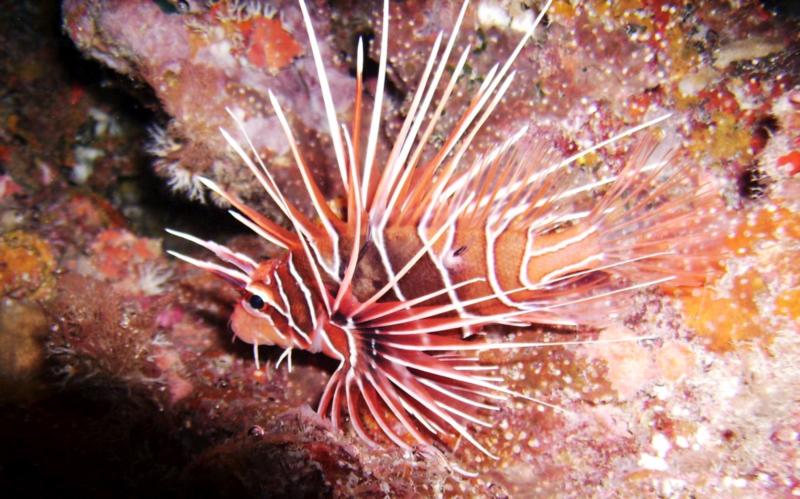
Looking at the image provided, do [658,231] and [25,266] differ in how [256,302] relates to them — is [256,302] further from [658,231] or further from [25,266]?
[25,266]

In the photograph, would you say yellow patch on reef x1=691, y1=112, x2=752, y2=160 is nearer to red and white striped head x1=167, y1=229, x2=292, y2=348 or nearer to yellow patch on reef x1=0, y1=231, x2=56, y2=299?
red and white striped head x1=167, y1=229, x2=292, y2=348

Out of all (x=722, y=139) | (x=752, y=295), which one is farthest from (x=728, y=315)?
(x=722, y=139)

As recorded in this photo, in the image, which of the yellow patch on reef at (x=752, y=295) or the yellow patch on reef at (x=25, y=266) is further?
the yellow patch on reef at (x=25, y=266)

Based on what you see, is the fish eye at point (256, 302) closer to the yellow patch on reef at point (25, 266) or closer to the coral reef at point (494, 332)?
the coral reef at point (494, 332)

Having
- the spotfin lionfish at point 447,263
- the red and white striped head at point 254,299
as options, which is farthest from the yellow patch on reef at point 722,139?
the red and white striped head at point 254,299

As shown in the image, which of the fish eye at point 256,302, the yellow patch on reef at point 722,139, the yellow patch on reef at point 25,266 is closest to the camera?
the fish eye at point 256,302

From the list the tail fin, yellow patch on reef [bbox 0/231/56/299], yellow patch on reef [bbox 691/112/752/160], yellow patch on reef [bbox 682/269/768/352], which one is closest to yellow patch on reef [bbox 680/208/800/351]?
yellow patch on reef [bbox 682/269/768/352]
